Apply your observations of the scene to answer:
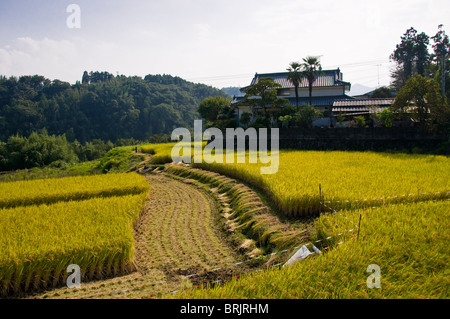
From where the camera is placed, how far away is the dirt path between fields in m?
5.03

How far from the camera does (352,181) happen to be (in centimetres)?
882

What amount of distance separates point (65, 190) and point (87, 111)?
211 ft

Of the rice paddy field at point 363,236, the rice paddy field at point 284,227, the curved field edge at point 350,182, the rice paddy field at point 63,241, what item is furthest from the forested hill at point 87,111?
the rice paddy field at point 363,236

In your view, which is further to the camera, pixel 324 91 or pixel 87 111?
pixel 87 111

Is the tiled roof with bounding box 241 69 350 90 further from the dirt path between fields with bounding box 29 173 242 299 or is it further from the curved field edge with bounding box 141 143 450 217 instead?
the dirt path between fields with bounding box 29 173 242 299

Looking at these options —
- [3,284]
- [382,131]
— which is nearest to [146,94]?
[382,131]

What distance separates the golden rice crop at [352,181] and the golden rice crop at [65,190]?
15.2 feet

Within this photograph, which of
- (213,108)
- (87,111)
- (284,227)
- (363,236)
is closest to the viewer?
(363,236)

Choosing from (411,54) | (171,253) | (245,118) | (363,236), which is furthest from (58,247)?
(411,54)

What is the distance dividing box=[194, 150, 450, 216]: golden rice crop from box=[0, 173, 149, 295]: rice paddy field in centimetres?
420

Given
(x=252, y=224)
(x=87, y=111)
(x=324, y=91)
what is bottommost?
(x=252, y=224)

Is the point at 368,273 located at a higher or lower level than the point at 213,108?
lower

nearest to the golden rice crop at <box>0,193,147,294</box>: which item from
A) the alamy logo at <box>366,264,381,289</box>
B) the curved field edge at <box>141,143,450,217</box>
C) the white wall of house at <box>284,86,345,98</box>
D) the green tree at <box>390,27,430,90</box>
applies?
the alamy logo at <box>366,264,381,289</box>

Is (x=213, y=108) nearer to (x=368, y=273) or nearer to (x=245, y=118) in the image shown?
(x=245, y=118)
